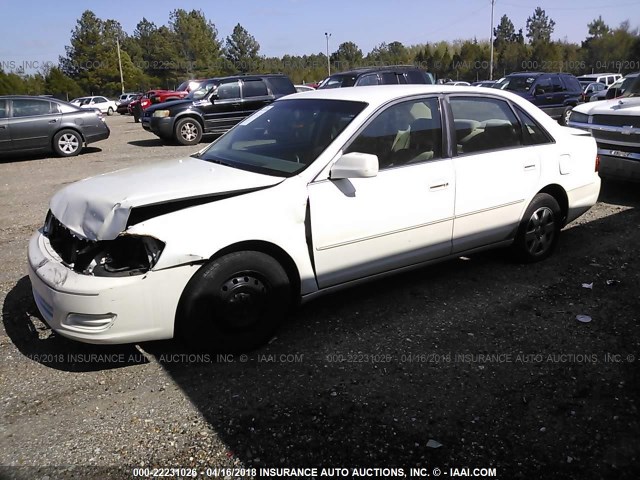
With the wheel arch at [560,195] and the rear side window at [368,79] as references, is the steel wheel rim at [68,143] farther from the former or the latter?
the wheel arch at [560,195]

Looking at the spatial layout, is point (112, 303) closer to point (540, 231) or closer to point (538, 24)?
point (540, 231)

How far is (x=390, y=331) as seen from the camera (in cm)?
374

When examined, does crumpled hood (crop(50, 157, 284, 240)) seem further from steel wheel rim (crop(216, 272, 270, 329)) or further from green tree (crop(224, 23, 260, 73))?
green tree (crop(224, 23, 260, 73))

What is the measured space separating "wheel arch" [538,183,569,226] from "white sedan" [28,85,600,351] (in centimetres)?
Answer: 2

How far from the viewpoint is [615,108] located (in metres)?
7.44

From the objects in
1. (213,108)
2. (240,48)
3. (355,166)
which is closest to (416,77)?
(213,108)

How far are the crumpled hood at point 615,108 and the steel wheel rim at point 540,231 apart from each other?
3.18m

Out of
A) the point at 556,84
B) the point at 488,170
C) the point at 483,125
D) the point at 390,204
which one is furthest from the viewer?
the point at 556,84

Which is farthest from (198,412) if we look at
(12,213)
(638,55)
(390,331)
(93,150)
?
(638,55)

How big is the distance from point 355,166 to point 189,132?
11982 millimetres

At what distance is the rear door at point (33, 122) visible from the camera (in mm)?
12352

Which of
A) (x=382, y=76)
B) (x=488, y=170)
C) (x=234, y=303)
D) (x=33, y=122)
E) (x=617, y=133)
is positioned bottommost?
(x=234, y=303)

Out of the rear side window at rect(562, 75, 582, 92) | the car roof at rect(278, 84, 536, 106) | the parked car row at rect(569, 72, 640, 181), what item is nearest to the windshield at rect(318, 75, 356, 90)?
the parked car row at rect(569, 72, 640, 181)

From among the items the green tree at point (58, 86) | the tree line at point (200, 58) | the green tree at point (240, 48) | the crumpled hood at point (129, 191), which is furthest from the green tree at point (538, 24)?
the crumpled hood at point (129, 191)
